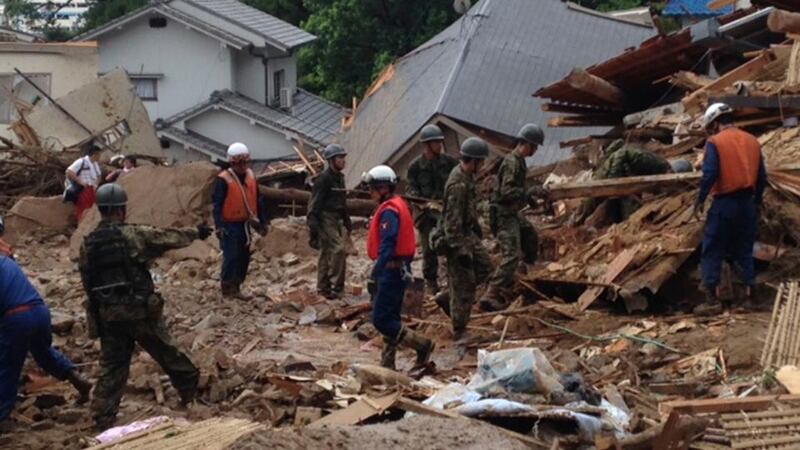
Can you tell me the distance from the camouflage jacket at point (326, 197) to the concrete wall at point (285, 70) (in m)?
24.7

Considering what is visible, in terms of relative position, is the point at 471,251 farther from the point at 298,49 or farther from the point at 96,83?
the point at 298,49

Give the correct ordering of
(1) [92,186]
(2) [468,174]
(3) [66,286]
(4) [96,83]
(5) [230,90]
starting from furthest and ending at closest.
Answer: (5) [230,90], (4) [96,83], (1) [92,186], (3) [66,286], (2) [468,174]

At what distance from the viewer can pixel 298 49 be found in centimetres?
3962

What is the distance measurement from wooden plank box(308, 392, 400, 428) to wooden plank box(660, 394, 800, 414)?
1786mm

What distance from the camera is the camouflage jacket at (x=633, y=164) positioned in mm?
14062

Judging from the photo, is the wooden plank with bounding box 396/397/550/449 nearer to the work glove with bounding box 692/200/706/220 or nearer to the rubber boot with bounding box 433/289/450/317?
the work glove with bounding box 692/200/706/220

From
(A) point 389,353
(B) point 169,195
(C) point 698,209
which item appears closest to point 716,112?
(C) point 698,209

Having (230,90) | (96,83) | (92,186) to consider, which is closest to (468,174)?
(92,186)

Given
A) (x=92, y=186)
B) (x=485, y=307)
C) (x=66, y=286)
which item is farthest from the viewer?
(x=92, y=186)

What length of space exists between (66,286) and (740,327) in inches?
328

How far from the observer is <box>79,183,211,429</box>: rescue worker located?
926 cm

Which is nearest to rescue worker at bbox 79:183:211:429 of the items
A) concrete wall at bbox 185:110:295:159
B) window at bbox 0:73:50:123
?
window at bbox 0:73:50:123

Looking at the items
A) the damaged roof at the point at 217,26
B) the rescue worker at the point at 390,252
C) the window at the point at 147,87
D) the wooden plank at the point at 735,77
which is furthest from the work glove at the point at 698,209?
the window at the point at 147,87

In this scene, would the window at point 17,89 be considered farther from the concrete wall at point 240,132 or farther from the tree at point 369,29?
the tree at point 369,29
